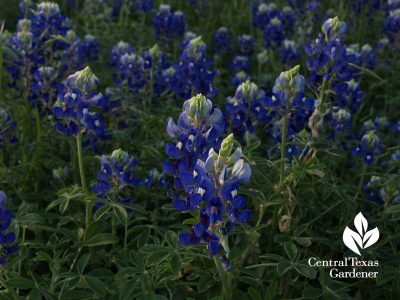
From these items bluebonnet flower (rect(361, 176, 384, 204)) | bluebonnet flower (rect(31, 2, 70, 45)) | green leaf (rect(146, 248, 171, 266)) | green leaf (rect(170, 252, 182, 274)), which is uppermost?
bluebonnet flower (rect(31, 2, 70, 45))

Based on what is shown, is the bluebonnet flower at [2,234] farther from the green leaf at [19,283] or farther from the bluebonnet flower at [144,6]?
the bluebonnet flower at [144,6]

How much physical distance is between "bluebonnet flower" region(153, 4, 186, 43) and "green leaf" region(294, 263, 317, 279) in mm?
3827

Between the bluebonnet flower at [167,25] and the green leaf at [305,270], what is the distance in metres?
3.83

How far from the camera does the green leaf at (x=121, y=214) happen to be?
3.06m

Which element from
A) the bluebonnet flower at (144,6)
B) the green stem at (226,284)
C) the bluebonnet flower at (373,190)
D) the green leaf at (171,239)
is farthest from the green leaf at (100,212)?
the bluebonnet flower at (144,6)

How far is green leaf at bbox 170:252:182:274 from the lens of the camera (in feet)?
8.70

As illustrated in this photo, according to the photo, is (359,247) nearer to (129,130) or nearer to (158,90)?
(129,130)

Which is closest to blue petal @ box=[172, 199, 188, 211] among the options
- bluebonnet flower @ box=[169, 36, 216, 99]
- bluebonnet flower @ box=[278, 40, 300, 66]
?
bluebonnet flower @ box=[169, 36, 216, 99]

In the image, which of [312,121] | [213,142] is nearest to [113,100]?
[312,121]

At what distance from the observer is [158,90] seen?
4996mm

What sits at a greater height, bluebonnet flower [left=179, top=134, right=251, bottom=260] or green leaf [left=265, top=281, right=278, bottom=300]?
bluebonnet flower [left=179, top=134, right=251, bottom=260]

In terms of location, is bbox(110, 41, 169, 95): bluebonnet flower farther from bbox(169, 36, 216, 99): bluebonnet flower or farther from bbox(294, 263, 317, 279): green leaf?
bbox(294, 263, 317, 279): green leaf

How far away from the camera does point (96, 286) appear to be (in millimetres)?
2855

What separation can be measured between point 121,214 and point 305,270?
93 cm
